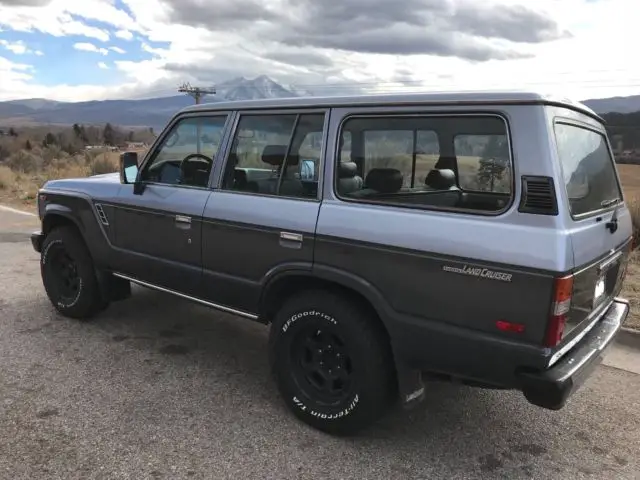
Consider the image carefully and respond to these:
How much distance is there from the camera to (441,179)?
334cm

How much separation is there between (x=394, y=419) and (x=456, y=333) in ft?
3.54

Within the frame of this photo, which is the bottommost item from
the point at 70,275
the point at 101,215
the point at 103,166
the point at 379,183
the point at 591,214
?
the point at 103,166

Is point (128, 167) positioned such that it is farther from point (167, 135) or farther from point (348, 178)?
point (348, 178)

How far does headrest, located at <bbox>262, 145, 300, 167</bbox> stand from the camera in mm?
3529

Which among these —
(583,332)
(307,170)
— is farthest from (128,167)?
(583,332)

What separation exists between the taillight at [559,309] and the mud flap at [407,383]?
2.42 feet

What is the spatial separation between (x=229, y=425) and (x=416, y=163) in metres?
1.90

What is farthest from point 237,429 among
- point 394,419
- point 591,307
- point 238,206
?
point 591,307

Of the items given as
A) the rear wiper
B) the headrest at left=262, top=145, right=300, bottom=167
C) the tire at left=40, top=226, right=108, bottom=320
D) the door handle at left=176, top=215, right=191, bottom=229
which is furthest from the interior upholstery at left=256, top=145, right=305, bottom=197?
the tire at left=40, top=226, right=108, bottom=320

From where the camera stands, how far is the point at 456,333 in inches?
108

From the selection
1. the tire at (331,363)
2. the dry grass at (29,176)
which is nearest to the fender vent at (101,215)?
the tire at (331,363)

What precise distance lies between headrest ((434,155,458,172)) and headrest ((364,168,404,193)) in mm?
272

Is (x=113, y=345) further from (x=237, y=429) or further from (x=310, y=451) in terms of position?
(x=310, y=451)

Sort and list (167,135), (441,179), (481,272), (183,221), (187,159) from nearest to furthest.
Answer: (481,272), (441,179), (183,221), (187,159), (167,135)
